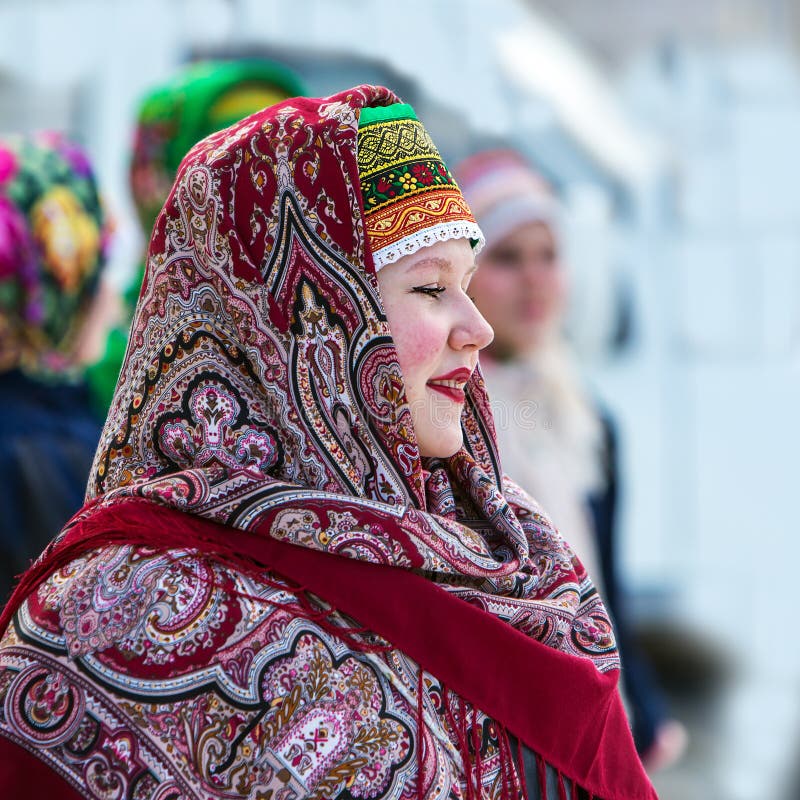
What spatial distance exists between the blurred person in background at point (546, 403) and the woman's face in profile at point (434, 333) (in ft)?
5.99

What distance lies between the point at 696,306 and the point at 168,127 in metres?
6.26

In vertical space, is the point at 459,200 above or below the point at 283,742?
above

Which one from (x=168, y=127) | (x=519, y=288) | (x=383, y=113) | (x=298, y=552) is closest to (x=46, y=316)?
(x=168, y=127)

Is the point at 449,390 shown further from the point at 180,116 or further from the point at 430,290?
the point at 180,116

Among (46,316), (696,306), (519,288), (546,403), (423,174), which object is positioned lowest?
(696,306)

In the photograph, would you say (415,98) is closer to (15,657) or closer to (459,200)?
(459,200)

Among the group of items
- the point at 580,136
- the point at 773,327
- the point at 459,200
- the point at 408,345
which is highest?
the point at 459,200

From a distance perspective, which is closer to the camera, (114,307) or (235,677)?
(235,677)

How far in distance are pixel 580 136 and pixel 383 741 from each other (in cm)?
616

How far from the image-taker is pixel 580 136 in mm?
7574

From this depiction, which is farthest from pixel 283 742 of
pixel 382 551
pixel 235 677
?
pixel 382 551

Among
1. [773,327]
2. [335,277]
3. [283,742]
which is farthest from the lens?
[773,327]

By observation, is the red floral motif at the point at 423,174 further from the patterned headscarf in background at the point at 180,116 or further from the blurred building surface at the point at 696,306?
the blurred building surface at the point at 696,306

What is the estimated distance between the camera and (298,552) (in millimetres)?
1801
